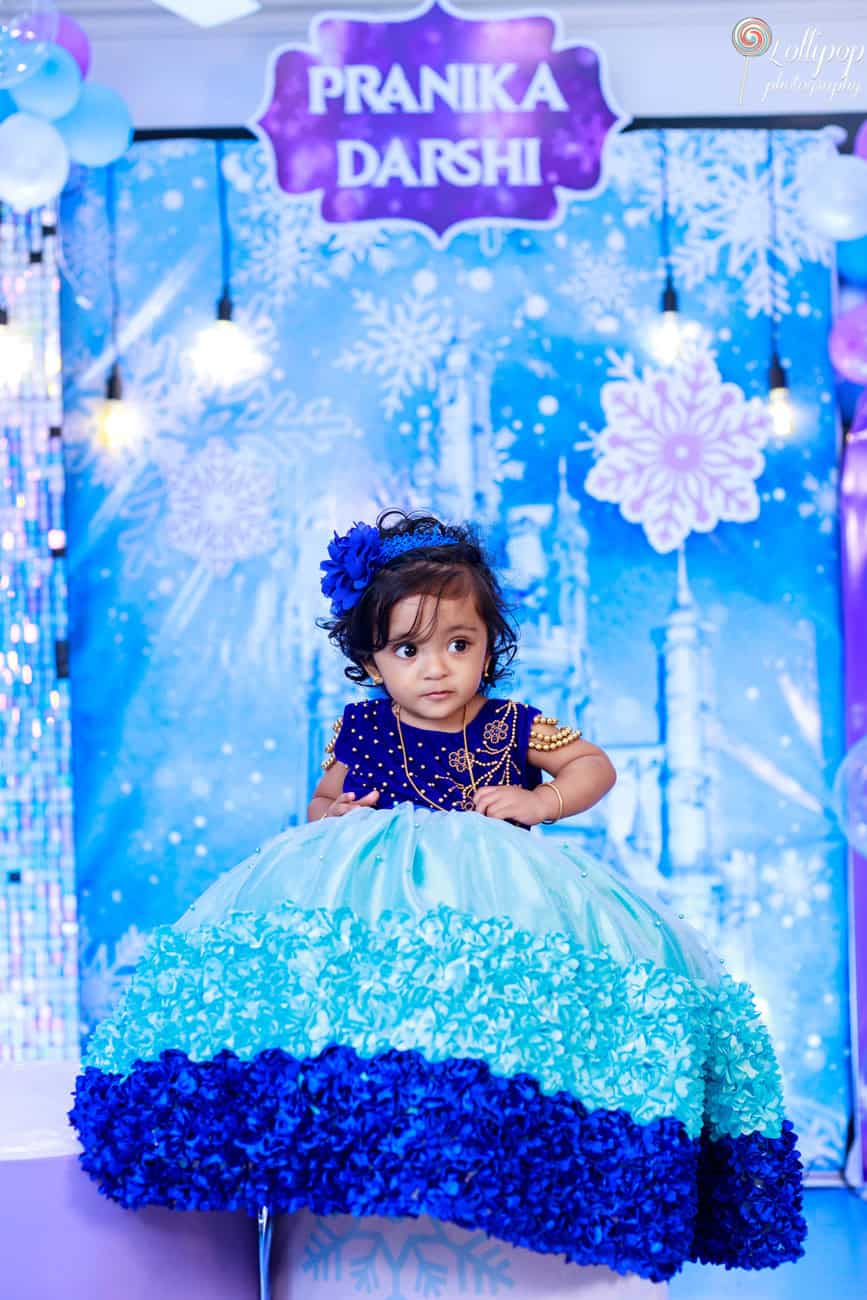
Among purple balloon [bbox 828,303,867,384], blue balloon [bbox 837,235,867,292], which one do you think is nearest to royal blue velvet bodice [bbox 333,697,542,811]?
purple balloon [bbox 828,303,867,384]

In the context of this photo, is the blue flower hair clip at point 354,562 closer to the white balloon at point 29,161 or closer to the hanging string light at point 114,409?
the white balloon at point 29,161

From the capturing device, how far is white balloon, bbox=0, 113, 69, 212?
310 cm

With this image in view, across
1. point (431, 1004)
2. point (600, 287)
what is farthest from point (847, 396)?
point (431, 1004)

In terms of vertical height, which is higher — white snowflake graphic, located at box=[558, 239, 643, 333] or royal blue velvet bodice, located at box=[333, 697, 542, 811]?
white snowflake graphic, located at box=[558, 239, 643, 333]

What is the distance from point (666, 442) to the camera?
3830mm

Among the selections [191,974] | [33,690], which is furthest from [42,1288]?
[33,690]

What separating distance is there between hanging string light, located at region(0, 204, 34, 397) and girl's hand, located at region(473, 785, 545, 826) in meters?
2.25

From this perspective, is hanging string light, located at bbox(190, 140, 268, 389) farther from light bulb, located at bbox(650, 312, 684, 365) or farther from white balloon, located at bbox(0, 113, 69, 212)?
light bulb, located at bbox(650, 312, 684, 365)

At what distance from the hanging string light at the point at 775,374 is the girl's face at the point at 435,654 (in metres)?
1.99

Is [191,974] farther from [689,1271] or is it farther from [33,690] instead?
[33,690]

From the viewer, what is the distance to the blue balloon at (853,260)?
382 cm

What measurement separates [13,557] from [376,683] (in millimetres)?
1795

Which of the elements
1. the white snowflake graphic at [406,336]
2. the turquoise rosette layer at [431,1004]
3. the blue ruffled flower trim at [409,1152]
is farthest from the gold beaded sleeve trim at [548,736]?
the white snowflake graphic at [406,336]

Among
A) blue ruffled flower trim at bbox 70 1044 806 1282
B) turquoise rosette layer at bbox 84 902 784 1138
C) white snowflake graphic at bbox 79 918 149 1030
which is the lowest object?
white snowflake graphic at bbox 79 918 149 1030
